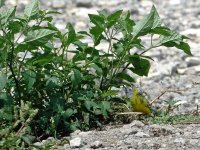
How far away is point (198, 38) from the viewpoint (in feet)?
33.7

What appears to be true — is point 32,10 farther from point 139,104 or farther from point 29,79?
point 139,104

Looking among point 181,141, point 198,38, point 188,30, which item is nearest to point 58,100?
point 181,141

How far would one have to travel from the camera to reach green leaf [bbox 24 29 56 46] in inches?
154

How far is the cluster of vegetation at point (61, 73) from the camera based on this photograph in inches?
157

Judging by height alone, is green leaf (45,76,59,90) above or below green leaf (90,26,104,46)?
below

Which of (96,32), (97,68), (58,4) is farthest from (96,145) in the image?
(58,4)

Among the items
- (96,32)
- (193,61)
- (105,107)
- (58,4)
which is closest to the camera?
(105,107)

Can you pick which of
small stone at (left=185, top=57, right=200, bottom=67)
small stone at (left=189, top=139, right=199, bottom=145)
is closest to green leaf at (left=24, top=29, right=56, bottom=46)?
small stone at (left=189, top=139, right=199, bottom=145)

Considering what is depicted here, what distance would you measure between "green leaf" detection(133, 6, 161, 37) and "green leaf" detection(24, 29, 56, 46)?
555 millimetres

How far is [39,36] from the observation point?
393 centimetres

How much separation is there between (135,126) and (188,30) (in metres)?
7.07

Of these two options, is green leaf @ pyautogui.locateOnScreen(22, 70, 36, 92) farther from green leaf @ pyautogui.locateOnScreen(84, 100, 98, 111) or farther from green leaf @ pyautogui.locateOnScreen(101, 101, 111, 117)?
green leaf @ pyautogui.locateOnScreen(101, 101, 111, 117)

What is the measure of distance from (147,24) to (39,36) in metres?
0.64

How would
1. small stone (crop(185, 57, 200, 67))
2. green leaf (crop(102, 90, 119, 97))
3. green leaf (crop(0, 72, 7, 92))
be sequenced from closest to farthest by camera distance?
green leaf (crop(0, 72, 7, 92)) → green leaf (crop(102, 90, 119, 97)) → small stone (crop(185, 57, 200, 67))
